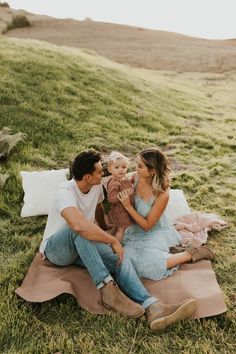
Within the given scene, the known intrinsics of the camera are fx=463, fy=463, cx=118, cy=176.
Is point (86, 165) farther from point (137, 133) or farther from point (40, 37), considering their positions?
point (40, 37)

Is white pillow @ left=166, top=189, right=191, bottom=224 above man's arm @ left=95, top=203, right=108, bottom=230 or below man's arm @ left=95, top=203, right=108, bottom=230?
below

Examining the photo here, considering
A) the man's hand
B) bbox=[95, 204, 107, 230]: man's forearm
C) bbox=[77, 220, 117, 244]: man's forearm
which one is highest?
bbox=[77, 220, 117, 244]: man's forearm

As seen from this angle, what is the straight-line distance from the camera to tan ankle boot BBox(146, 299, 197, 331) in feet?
15.6

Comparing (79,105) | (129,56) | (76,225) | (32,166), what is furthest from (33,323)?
(129,56)

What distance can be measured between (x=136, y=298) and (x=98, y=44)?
4347 centimetres

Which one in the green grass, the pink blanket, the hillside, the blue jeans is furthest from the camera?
the hillside

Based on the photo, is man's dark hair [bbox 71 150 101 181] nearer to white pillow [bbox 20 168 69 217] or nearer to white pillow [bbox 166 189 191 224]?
white pillow [bbox 166 189 191 224]

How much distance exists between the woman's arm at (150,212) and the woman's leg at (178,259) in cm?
50

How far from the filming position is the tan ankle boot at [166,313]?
4770 mm

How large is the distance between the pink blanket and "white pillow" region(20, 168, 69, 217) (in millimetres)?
2190

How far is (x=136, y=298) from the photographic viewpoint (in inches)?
203

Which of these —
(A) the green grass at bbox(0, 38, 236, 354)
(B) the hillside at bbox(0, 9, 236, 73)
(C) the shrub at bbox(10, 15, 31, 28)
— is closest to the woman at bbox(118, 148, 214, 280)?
(A) the green grass at bbox(0, 38, 236, 354)

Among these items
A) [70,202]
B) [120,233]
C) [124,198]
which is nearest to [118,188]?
[124,198]

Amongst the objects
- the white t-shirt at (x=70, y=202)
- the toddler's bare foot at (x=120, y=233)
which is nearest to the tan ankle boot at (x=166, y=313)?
the toddler's bare foot at (x=120, y=233)
